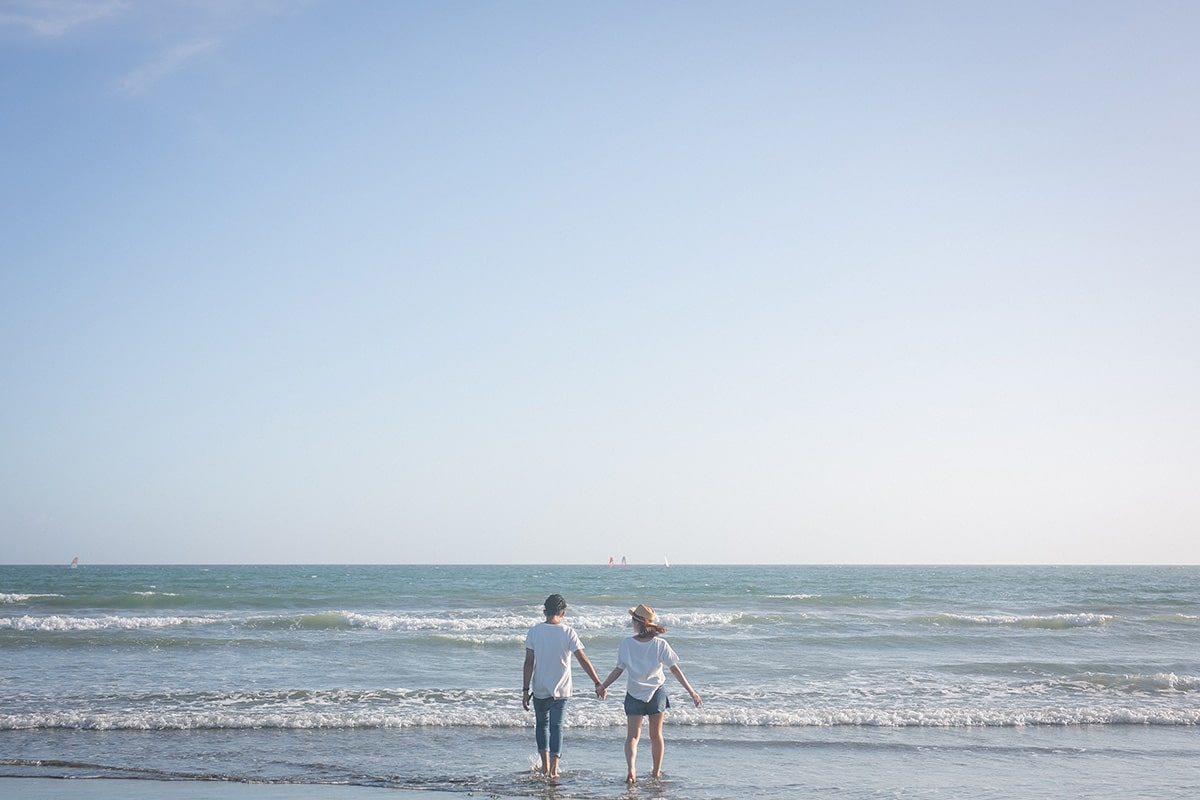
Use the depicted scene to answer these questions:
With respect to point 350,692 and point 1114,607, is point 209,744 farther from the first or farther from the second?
point 1114,607

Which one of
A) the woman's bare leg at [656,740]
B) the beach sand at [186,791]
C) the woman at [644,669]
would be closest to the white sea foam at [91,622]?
the beach sand at [186,791]

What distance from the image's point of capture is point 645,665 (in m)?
7.53

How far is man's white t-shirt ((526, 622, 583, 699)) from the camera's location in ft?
24.6

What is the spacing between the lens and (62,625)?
22578 millimetres

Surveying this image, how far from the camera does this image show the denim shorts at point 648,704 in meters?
7.56

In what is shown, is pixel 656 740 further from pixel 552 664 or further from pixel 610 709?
pixel 610 709

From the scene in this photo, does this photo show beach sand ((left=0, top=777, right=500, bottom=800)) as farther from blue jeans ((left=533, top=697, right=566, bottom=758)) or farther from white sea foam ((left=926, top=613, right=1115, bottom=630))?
white sea foam ((left=926, top=613, right=1115, bottom=630))

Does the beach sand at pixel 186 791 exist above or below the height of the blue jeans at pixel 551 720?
below

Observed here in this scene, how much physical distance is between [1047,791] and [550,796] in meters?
4.54

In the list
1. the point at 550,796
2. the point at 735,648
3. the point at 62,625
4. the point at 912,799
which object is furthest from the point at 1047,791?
the point at 62,625

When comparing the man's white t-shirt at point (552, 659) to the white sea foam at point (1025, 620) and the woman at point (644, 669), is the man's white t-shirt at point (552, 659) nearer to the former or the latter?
the woman at point (644, 669)

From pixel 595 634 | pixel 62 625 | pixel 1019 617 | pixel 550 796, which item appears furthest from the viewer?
pixel 1019 617

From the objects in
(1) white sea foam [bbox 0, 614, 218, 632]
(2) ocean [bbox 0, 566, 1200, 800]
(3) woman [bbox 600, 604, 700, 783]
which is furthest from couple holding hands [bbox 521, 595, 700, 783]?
(1) white sea foam [bbox 0, 614, 218, 632]

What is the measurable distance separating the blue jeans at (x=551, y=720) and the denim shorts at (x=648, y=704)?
0.60 metres
